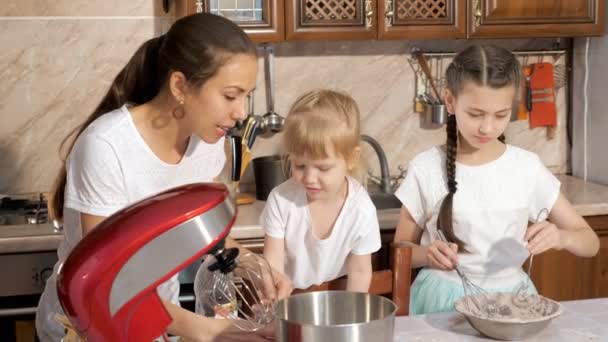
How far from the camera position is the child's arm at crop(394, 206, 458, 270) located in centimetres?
184

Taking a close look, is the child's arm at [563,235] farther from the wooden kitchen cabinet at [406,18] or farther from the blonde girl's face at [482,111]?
the wooden kitchen cabinet at [406,18]

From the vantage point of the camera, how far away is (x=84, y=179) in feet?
5.21

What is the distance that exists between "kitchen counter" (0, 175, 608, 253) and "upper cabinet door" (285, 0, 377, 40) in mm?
575

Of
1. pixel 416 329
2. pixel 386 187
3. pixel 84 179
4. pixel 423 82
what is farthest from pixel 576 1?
pixel 84 179

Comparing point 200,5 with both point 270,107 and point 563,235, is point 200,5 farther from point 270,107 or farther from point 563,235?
point 563,235

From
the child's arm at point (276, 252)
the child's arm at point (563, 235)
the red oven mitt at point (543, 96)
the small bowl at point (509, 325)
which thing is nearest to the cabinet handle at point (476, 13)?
the red oven mitt at point (543, 96)

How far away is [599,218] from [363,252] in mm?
1150

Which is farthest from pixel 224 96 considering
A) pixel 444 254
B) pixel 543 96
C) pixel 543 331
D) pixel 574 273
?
pixel 543 96

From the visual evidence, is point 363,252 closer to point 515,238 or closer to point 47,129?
point 515,238

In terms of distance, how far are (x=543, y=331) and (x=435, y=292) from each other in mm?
549

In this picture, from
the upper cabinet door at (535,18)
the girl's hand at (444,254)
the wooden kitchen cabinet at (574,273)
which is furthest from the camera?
the upper cabinet door at (535,18)

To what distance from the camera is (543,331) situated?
156cm

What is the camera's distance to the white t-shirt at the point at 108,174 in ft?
5.20

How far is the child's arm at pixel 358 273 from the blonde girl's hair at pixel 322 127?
22 cm
